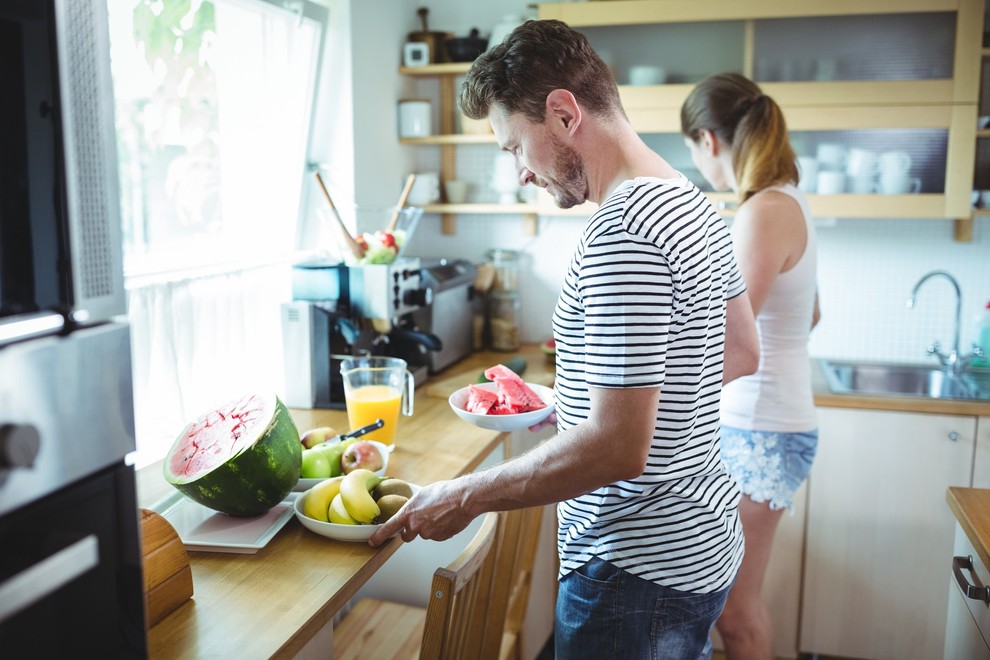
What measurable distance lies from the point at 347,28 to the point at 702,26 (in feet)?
3.78

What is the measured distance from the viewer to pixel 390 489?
1479 millimetres

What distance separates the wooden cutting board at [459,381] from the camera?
2508 millimetres

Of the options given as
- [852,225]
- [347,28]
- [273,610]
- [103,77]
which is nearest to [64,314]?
[103,77]

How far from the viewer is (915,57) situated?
2.68 meters

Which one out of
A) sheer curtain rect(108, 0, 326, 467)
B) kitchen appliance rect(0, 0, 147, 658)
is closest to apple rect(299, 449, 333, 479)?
sheer curtain rect(108, 0, 326, 467)

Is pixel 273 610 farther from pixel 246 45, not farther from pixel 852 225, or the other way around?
pixel 852 225

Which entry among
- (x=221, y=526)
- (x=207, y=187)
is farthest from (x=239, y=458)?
(x=207, y=187)

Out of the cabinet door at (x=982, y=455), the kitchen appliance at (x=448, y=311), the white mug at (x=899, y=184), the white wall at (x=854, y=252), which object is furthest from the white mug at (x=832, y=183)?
the kitchen appliance at (x=448, y=311)

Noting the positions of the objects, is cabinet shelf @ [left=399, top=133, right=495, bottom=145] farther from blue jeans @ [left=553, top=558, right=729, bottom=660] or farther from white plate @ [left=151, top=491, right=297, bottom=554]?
blue jeans @ [left=553, top=558, right=729, bottom=660]

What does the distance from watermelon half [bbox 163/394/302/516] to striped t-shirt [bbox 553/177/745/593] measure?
0.51 meters

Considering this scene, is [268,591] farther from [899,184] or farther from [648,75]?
[899,184]

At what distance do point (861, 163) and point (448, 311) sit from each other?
4.59ft

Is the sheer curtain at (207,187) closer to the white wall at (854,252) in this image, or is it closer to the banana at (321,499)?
the white wall at (854,252)

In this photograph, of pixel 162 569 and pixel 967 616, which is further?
pixel 967 616
